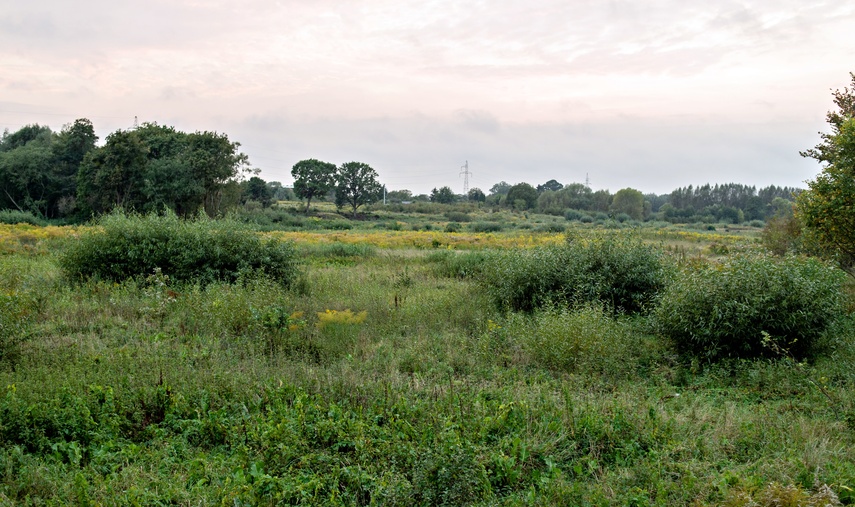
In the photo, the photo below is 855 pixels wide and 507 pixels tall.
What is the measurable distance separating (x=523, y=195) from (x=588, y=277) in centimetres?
8338

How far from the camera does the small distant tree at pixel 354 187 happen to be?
82312 mm

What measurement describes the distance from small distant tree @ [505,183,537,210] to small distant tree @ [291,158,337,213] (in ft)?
101

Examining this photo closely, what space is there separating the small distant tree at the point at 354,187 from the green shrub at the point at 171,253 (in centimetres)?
6618

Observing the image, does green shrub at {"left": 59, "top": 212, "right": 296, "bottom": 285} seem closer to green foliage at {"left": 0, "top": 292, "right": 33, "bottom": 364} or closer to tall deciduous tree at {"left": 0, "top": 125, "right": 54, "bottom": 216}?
green foliage at {"left": 0, "top": 292, "right": 33, "bottom": 364}

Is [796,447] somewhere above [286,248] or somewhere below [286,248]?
below

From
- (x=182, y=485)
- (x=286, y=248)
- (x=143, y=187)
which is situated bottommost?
(x=182, y=485)

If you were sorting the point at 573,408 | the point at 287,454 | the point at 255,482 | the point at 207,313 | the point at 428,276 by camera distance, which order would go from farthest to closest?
1. the point at 428,276
2. the point at 207,313
3. the point at 573,408
4. the point at 287,454
5. the point at 255,482

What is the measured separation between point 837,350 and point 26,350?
1293 cm

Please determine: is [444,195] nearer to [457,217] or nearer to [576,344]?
[457,217]

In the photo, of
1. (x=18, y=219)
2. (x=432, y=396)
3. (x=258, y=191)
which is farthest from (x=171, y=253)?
(x=258, y=191)

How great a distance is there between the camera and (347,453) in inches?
213

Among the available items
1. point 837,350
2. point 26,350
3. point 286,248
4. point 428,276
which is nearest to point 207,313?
point 26,350

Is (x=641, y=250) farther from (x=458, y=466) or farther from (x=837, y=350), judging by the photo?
(x=458, y=466)

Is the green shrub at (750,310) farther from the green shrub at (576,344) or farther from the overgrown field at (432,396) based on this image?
the green shrub at (576,344)
